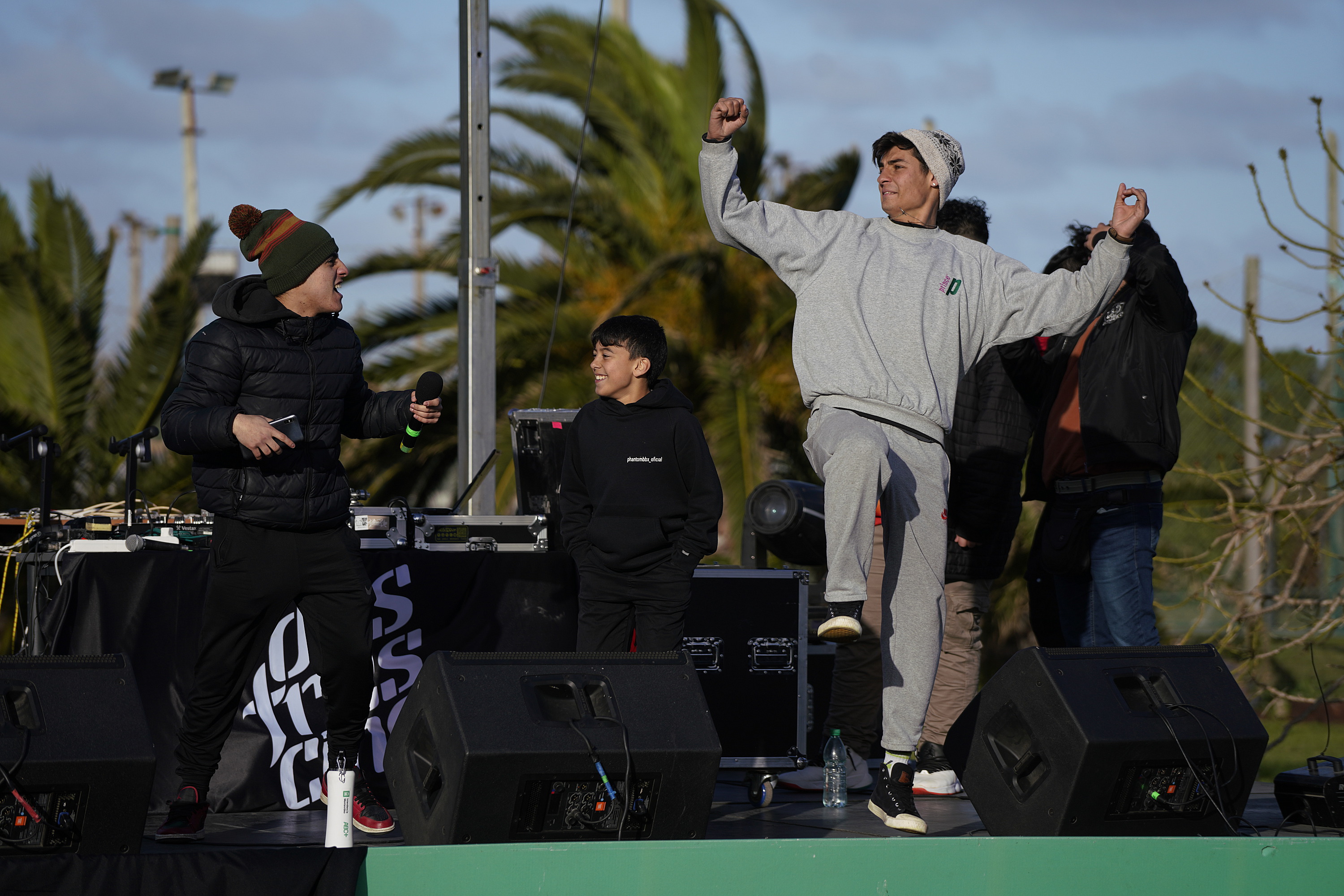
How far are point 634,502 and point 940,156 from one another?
1.43 meters

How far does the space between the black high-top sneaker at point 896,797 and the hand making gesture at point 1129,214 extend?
63.2 inches

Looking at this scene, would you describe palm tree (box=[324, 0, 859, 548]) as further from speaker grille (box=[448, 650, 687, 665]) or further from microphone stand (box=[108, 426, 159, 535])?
speaker grille (box=[448, 650, 687, 665])

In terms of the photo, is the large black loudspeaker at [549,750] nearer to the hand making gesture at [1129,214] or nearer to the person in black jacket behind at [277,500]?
the person in black jacket behind at [277,500]

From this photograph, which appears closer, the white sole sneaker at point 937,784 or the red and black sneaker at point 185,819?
the red and black sneaker at point 185,819

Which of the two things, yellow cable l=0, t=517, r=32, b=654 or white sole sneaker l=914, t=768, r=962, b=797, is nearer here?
white sole sneaker l=914, t=768, r=962, b=797

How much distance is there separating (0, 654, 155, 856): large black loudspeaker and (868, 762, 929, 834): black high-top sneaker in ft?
6.25

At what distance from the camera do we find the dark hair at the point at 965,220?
508 cm

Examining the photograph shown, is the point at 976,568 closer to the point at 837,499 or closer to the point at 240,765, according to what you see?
the point at 837,499

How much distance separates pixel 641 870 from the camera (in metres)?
3.07

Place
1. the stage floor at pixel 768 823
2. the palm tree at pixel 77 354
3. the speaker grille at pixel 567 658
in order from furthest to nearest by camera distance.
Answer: the palm tree at pixel 77 354
the stage floor at pixel 768 823
the speaker grille at pixel 567 658

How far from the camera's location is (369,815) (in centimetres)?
397

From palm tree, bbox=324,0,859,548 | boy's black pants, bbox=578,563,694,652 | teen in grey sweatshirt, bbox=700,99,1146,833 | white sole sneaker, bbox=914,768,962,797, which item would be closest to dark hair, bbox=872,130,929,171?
teen in grey sweatshirt, bbox=700,99,1146,833

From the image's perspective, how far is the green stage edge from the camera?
3006 millimetres

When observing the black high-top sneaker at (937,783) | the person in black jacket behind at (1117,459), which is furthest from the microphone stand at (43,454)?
the person in black jacket behind at (1117,459)
